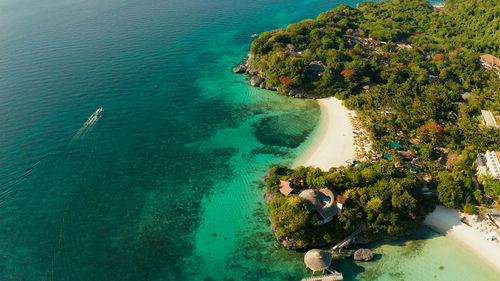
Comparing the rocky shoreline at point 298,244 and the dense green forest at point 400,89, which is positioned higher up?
the dense green forest at point 400,89

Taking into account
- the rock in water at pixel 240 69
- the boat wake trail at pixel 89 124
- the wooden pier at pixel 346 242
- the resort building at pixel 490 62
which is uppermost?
the rock in water at pixel 240 69

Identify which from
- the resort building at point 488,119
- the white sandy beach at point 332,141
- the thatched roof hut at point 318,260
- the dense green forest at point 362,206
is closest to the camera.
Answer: the thatched roof hut at point 318,260

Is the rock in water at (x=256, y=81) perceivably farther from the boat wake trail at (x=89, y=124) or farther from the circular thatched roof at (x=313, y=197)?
the circular thatched roof at (x=313, y=197)

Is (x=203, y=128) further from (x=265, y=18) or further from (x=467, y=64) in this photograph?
(x=265, y=18)

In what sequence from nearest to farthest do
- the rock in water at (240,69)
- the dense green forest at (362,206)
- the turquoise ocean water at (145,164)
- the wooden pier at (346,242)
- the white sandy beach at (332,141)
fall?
the turquoise ocean water at (145,164) < the wooden pier at (346,242) < the dense green forest at (362,206) < the white sandy beach at (332,141) < the rock in water at (240,69)

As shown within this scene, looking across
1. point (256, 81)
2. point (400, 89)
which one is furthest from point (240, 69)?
point (400, 89)

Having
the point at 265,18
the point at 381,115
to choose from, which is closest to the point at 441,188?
the point at 381,115

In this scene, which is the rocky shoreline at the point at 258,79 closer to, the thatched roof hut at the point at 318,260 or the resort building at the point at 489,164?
the resort building at the point at 489,164

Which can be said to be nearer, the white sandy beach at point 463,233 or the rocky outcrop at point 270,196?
the white sandy beach at point 463,233

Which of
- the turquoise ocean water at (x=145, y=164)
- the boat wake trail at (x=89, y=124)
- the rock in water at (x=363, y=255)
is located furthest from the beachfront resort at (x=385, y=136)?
the boat wake trail at (x=89, y=124)

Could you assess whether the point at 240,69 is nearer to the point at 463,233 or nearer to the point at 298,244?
the point at 298,244
